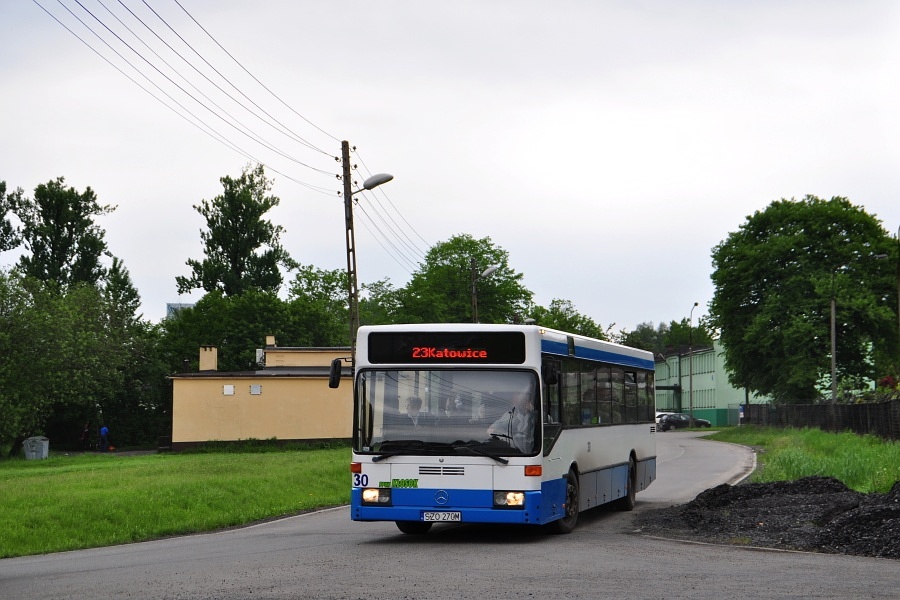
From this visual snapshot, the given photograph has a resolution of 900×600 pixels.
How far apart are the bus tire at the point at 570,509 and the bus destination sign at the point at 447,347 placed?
2000mm

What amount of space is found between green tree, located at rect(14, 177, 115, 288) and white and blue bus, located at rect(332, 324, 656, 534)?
215 ft

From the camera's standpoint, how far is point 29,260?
249 feet

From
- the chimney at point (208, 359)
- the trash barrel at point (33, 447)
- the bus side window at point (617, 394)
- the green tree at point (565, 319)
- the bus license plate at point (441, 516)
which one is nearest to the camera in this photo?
the bus license plate at point (441, 516)

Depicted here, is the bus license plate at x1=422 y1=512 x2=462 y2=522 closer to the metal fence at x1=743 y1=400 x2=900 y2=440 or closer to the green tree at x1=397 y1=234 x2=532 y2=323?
the metal fence at x1=743 y1=400 x2=900 y2=440

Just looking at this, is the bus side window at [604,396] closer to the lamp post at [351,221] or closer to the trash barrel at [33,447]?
the lamp post at [351,221]

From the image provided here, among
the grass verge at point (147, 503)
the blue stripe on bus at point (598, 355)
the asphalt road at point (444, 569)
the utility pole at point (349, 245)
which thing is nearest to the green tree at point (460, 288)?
the utility pole at point (349, 245)

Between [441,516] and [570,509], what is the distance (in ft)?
7.16

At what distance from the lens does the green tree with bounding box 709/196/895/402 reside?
60.9 m

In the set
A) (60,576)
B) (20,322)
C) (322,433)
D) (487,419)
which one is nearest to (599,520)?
(487,419)

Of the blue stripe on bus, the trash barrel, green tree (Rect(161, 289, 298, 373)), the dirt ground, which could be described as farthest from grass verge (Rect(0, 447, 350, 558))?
green tree (Rect(161, 289, 298, 373))

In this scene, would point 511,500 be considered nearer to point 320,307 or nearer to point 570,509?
point 570,509

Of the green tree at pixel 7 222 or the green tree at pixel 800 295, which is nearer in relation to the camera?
the green tree at pixel 800 295

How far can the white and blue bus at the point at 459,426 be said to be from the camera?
45.9 ft

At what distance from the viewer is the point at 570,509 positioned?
15.5 metres
